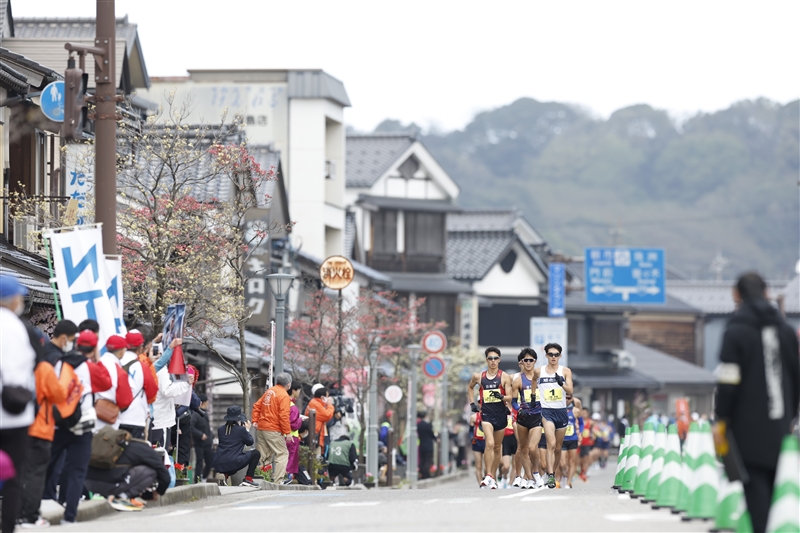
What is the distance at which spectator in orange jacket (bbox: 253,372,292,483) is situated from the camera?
62.8ft

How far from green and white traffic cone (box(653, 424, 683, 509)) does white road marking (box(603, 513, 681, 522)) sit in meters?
0.49

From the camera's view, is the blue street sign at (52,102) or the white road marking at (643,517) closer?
the white road marking at (643,517)

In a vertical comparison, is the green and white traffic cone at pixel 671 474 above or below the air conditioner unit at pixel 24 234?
below

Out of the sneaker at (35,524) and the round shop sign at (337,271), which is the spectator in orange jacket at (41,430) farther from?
Answer: the round shop sign at (337,271)

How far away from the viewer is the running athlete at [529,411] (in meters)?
17.8

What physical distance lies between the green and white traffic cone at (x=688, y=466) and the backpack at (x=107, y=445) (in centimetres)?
501

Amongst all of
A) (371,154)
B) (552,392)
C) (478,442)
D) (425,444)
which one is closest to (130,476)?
(552,392)

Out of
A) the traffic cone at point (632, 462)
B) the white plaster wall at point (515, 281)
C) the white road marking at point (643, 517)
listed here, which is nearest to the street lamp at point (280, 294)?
the traffic cone at point (632, 462)

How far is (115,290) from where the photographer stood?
44.6ft

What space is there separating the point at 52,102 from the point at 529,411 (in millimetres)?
8016

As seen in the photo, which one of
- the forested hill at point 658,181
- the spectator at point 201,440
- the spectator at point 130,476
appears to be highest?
the forested hill at point 658,181

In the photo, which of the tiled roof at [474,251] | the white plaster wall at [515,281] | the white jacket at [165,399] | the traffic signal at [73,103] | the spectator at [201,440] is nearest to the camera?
the traffic signal at [73,103]

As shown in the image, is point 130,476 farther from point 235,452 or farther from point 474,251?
point 474,251

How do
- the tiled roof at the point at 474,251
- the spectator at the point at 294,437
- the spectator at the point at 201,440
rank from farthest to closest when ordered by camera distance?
the tiled roof at the point at 474,251
the spectator at the point at 201,440
the spectator at the point at 294,437
